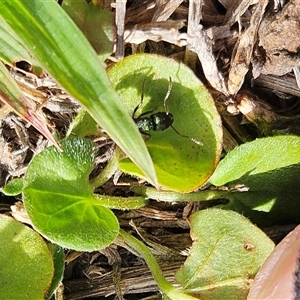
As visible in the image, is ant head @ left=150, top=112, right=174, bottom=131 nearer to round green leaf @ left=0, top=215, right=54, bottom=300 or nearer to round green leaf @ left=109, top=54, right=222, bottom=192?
round green leaf @ left=109, top=54, right=222, bottom=192

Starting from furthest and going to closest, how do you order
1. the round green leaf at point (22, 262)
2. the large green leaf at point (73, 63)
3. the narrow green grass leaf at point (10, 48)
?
1. the round green leaf at point (22, 262)
2. the narrow green grass leaf at point (10, 48)
3. the large green leaf at point (73, 63)

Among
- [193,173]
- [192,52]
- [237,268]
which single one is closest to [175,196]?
[193,173]

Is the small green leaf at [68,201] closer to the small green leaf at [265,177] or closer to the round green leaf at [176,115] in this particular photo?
the round green leaf at [176,115]

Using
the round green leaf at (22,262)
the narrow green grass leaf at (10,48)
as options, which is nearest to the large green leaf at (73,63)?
the narrow green grass leaf at (10,48)

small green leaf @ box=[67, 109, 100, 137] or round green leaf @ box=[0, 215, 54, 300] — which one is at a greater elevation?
small green leaf @ box=[67, 109, 100, 137]

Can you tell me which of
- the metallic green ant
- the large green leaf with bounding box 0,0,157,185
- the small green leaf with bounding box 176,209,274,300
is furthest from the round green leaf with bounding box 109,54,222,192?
the large green leaf with bounding box 0,0,157,185

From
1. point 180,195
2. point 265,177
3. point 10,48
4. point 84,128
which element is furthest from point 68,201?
point 265,177
